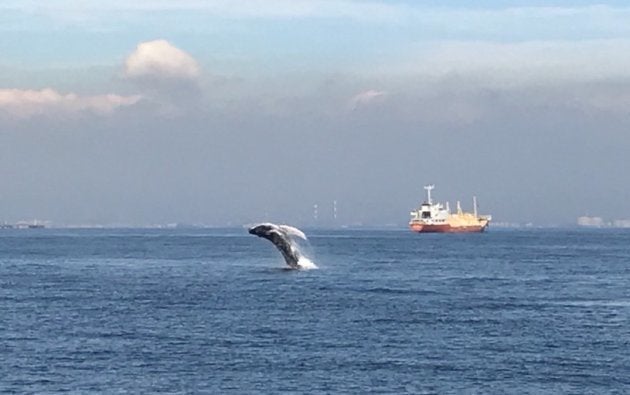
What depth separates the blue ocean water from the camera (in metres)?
51.7

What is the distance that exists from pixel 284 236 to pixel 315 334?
53286mm

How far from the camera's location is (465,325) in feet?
237

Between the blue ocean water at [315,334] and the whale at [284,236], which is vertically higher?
the whale at [284,236]

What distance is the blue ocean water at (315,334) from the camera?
170 feet

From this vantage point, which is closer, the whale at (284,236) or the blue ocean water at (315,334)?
the blue ocean water at (315,334)

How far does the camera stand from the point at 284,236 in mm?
120312

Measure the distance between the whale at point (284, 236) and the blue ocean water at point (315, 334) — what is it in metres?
3.59

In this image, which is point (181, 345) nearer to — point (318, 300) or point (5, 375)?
point (5, 375)

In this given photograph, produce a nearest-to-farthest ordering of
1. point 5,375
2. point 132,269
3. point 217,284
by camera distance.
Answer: point 5,375
point 217,284
point 132,269

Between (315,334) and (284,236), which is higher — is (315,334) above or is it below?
below

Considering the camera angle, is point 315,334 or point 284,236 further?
point 284,236

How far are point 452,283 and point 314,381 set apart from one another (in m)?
60.3

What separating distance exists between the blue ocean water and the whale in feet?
11.8

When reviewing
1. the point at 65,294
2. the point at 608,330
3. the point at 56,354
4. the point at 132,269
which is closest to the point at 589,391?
the point at 608,330
